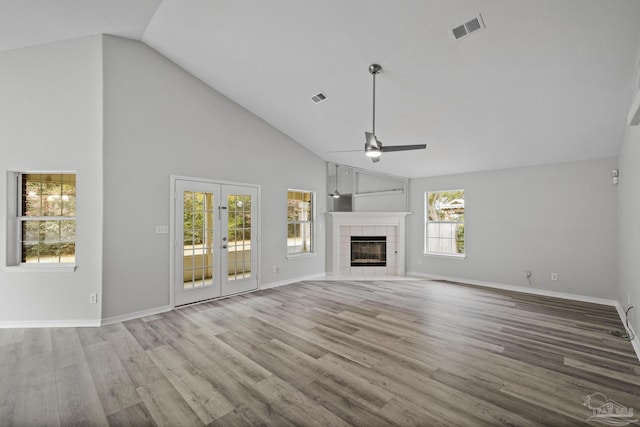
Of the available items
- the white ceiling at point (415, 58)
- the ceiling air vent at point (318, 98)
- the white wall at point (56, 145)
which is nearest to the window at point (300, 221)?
the white ceiling at point (415, 58)

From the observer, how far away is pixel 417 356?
297 centimetres

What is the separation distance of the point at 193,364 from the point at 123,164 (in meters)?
2.97

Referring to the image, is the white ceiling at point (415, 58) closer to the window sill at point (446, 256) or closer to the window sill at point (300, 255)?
the window sill at point (446, 256)

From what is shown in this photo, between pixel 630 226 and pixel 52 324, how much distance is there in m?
7.43

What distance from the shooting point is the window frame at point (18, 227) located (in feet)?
12.5

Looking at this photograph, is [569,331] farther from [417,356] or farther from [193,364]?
[193,364]

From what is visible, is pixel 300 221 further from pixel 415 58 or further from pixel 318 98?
pixel 415 58

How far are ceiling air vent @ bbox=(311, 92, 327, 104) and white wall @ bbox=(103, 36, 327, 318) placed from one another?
1.60 m

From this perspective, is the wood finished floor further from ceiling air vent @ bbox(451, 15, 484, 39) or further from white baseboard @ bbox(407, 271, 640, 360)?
ceiling air vent @ bbox(451, 15, 484, 39)

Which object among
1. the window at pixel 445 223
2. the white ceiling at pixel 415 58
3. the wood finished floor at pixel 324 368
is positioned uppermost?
the white ceiling at pixel 415 58

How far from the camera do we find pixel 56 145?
3.86m

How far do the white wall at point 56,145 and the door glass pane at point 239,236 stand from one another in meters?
1.97

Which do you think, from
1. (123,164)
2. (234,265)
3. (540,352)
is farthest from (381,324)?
(123,164)

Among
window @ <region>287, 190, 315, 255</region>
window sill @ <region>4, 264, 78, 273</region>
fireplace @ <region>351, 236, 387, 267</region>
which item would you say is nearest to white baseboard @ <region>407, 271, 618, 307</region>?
fireplace @ <region>351, 236, 387, 267</region>
